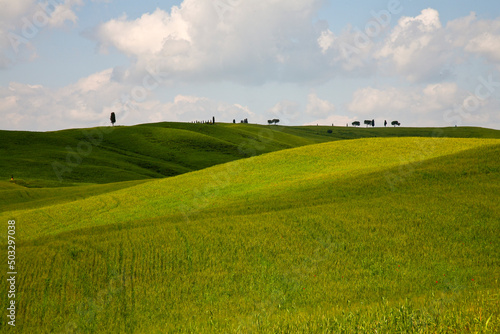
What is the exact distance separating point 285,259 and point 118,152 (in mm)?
104360

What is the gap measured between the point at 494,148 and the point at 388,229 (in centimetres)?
2905

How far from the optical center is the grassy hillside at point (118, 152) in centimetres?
8125

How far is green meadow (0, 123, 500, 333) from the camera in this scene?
33.6 ft

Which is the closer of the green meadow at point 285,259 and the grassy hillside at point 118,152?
the green meadow at point 285,259

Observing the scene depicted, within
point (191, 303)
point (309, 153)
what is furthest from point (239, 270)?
point (309, 153)

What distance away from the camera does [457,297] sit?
1061 centimetres

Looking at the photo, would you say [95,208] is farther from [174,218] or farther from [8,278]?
[8,278]

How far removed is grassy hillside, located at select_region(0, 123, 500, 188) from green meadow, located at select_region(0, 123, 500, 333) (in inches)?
1809

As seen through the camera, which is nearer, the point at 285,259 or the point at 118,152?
the point at 285,259

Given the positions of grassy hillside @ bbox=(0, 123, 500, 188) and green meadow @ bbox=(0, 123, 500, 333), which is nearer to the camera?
green meadow @ bbox=(0, 123, 500, 333)

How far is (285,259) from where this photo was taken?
16.2 meters

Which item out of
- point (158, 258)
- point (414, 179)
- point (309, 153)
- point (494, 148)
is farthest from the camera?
point (309, 153)

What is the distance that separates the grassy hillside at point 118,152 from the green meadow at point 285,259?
4595cm

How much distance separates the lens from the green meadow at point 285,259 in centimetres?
1025
